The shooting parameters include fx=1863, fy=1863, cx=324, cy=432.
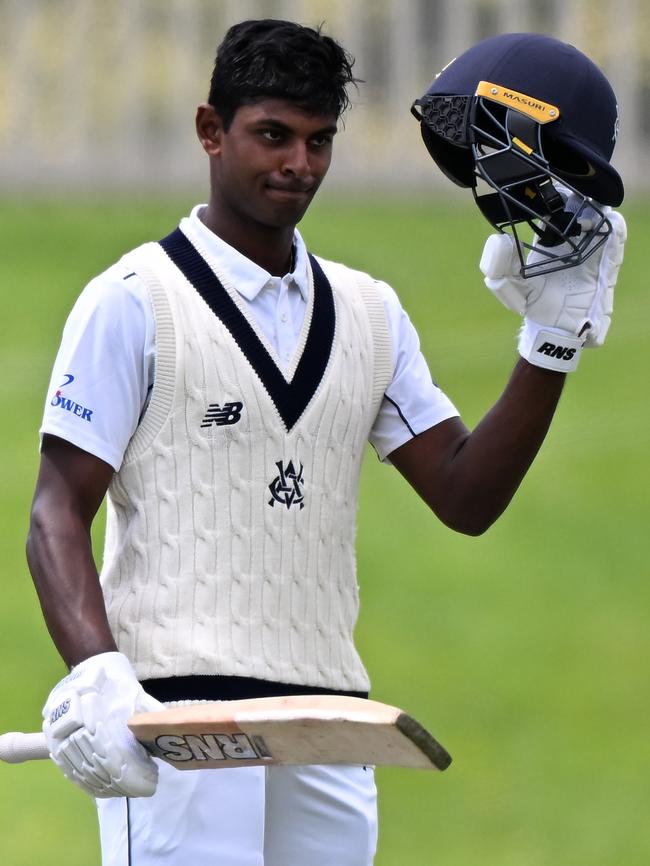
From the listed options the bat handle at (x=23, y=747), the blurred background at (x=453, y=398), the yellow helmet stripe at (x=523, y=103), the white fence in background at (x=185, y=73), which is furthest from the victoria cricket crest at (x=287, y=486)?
the white fence in background at (x=185, y=73)

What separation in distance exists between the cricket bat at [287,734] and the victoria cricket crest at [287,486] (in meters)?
0.41

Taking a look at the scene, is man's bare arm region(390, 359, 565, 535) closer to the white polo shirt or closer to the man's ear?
the white polo shirt

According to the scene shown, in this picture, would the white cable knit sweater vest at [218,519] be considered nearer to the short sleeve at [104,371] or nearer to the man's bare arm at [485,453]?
the short sleeve at [104,371]

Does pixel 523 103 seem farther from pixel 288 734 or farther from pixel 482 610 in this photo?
pixel 482 610

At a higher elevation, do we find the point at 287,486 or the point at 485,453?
the point at 485,453

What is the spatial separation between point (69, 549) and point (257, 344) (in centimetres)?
48

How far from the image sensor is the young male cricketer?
9.66ft

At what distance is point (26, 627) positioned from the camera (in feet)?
28.1

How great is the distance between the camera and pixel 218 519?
302cm

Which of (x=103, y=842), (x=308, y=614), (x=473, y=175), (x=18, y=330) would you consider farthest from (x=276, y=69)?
(x=18, y=330)

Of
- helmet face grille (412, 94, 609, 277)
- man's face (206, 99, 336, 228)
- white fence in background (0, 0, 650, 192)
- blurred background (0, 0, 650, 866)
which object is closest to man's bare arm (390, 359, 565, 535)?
helmet face grille (412, 94, 609, 277)

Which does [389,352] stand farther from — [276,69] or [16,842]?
[16,842]

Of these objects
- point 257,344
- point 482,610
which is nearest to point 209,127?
point 257,344

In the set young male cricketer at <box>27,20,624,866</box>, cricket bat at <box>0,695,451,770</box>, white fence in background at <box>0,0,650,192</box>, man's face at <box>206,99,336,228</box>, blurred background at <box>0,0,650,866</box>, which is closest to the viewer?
cricket bat at <box>0,695,451,770</box>
